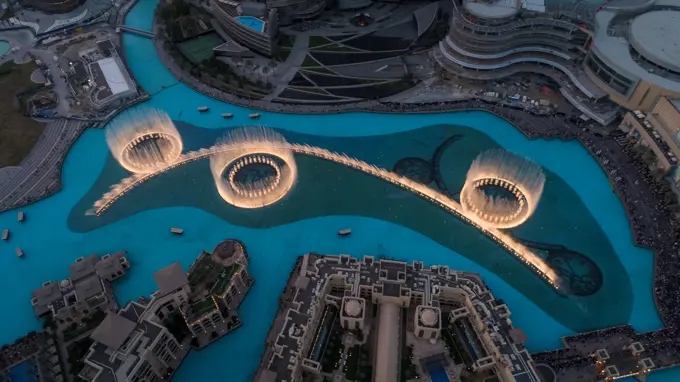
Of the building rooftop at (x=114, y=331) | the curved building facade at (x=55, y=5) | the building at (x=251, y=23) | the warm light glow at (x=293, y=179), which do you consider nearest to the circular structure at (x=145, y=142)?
the warm light glow at (x=293, y=179)

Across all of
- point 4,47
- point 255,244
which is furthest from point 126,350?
point 4,47

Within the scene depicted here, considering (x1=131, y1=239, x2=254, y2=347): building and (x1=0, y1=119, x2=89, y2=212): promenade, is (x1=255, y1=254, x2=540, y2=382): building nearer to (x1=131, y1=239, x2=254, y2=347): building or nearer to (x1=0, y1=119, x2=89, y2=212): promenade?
(x1=131, y1=239, x2=254, y2=347): building

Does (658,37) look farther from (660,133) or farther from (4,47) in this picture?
(4,47)

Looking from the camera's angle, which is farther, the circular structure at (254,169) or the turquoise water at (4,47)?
the turquoise water at (4,47)

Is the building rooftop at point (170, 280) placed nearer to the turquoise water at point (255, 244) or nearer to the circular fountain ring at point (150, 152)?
the turquoise water at point (255, 244)

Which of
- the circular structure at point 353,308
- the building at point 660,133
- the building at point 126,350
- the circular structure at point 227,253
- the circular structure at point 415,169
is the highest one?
the building at point 660,133

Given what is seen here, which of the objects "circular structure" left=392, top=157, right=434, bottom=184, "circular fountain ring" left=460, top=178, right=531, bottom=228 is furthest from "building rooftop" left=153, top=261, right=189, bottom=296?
"circular fountain ring" left=460, top=178, right=531, bottom=228
